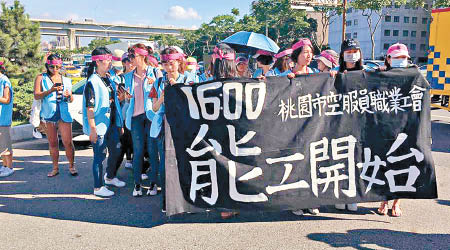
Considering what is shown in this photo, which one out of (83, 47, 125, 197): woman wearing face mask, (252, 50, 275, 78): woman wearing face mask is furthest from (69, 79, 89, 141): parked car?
(252, 50, 275, 78): woman wearing face mask

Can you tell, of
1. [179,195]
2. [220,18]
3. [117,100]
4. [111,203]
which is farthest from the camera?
[220,18]

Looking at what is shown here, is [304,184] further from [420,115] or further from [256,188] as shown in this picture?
[420,115]

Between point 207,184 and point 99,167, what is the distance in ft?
5.78

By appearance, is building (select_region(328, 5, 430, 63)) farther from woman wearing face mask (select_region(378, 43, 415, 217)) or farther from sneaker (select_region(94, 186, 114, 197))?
sneaker (select_region(94, 186, 114, 197))

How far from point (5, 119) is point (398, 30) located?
6446 cm

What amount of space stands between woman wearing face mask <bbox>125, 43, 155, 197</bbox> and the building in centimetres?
5954

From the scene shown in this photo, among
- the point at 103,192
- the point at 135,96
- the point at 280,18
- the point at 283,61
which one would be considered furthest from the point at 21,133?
the point at 280,18

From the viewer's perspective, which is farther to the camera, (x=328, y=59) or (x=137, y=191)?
(x=137, y=191)

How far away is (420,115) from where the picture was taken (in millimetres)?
3672

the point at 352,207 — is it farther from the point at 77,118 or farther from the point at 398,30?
the point at 398,30

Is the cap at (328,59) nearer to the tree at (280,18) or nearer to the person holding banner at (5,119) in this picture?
the person holding banner at (5,119)

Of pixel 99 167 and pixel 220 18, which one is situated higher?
pixel 220 18

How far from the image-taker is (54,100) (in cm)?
512

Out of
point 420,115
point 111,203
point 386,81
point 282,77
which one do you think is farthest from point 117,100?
point 420,115
